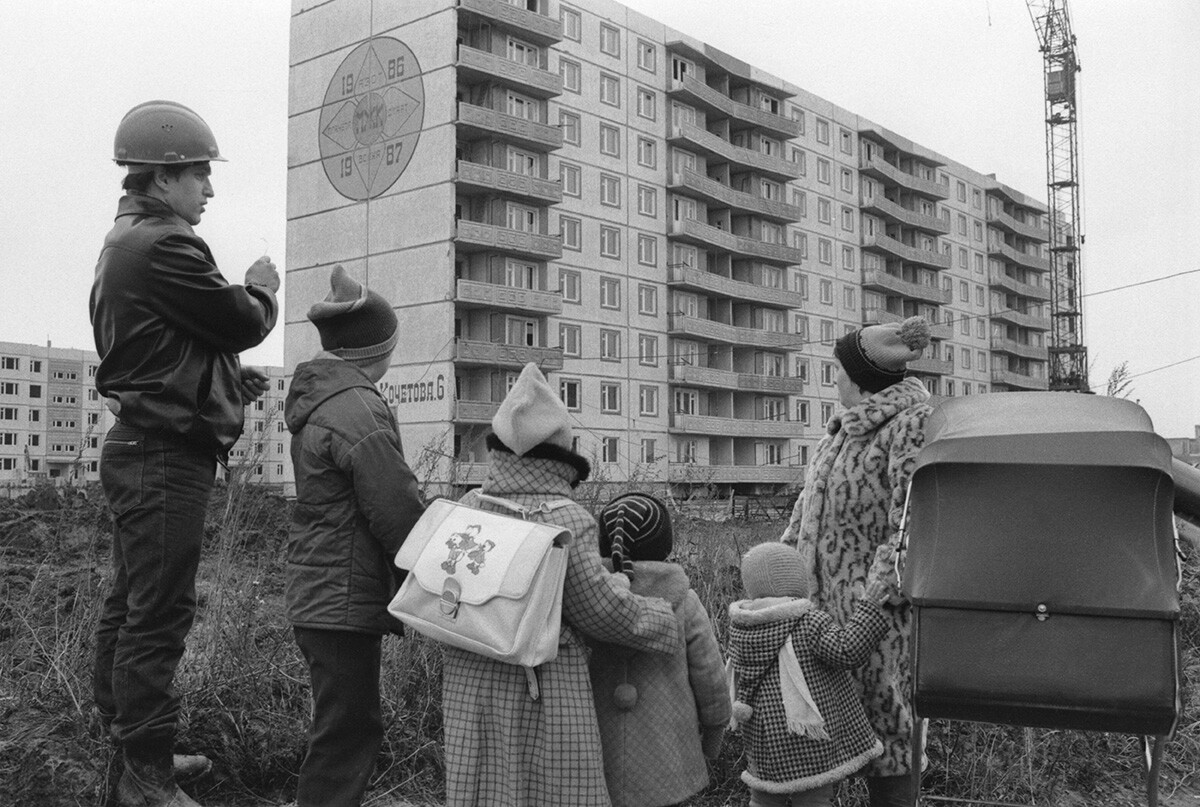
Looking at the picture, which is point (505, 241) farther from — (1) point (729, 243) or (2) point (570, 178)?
(1) point (729, 243)

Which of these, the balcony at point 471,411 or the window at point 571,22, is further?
the window at point 571,22

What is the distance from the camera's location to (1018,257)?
89.0 m

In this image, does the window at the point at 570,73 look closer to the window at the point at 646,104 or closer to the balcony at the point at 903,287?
the window at the point at 646,104

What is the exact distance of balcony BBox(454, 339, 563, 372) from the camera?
1720 inches

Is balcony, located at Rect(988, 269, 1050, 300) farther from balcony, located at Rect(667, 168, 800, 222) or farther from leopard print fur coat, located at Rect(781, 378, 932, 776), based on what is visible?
leopard print fur coat, located at Rect(781, 378, 932, 776)

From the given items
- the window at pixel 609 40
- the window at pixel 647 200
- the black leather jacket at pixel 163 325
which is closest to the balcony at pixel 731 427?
the window at pixel 647 200

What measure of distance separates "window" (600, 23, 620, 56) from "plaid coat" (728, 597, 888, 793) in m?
51.8

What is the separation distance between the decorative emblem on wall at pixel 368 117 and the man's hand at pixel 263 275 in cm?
4437

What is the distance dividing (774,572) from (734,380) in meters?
54.4

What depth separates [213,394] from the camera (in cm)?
373

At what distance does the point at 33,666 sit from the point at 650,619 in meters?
2.87

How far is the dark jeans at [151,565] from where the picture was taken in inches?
139

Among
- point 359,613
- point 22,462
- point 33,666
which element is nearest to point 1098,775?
point 359,613

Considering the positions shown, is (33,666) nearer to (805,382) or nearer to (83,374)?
(805,382)
